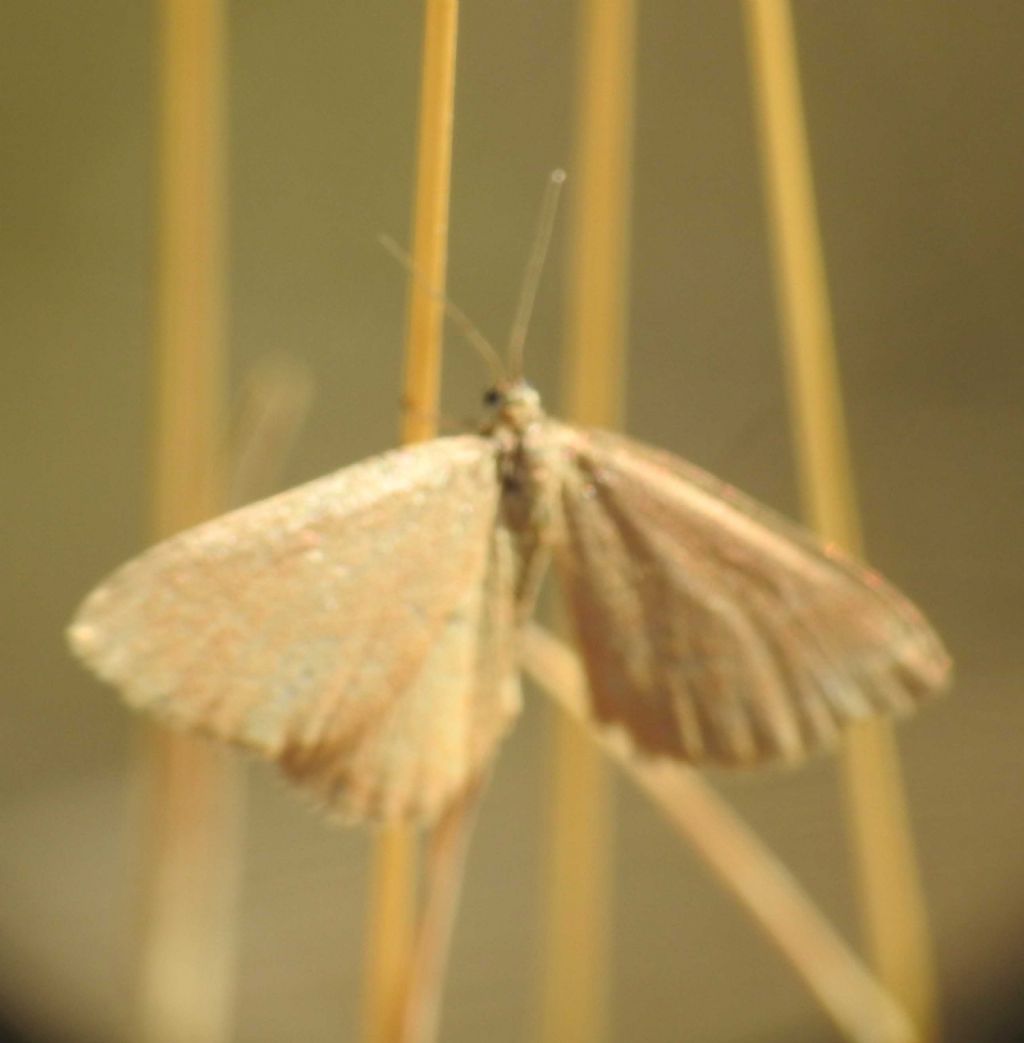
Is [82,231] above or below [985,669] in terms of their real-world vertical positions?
above

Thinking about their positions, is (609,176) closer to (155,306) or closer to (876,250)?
(155,306)

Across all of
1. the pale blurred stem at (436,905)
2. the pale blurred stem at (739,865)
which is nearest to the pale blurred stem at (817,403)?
the pale blurred stem at (739,865)

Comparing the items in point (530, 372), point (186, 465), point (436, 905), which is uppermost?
point (530, 372)

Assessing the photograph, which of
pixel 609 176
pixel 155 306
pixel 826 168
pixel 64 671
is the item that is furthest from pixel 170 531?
pixel 64 671

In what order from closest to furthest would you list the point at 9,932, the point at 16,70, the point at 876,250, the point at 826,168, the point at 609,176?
the point at 609,176 → the point at 826,168 → the point at 876,250 → the point at 16,70 → the point at 9,932

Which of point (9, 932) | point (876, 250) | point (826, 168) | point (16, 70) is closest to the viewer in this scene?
point (826, 168)

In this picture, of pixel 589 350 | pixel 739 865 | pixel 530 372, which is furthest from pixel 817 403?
pixel 530 372

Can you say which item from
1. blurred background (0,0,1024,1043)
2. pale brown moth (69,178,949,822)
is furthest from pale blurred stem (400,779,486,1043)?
blurred background (0,0,1024,1043)

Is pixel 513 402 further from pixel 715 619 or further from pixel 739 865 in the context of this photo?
pixel 739 865
